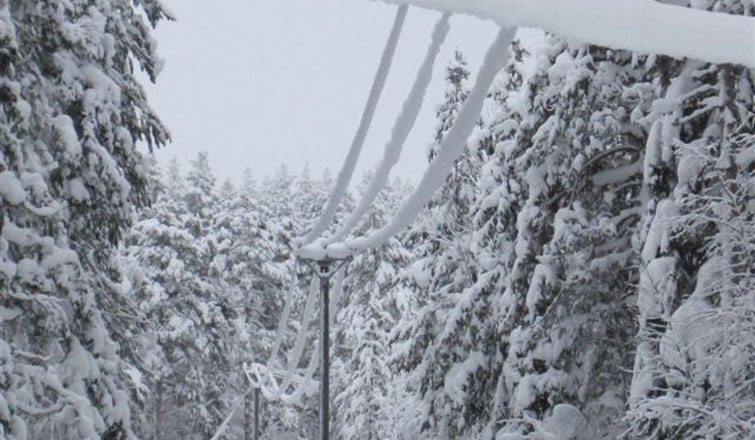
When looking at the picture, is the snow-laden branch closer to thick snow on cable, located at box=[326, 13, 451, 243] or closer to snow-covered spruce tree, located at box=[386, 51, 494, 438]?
thick snow on cable, located at box=[326, 13, 451, 243]

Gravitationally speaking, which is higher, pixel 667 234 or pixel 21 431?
pixel 667 234

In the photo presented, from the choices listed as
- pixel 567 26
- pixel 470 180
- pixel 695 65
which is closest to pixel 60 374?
pixel 695 65

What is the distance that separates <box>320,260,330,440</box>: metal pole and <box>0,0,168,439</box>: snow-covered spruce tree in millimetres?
A: 2167

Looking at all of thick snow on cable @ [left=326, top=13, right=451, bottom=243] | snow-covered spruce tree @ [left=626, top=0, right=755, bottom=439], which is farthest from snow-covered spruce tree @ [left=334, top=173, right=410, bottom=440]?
thick snow on cable @ [left=326, top=13, right=451, bottom=243]

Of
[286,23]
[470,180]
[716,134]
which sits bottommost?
[286,23]

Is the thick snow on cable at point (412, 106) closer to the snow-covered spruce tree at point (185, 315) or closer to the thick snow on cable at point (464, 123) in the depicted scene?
the thick snow on cable at point (464, 123)

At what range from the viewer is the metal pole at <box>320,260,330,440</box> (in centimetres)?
959

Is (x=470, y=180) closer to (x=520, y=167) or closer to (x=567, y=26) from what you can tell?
(x=520, y=167)

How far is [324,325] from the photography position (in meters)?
10.1

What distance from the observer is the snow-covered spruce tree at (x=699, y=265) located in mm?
6543

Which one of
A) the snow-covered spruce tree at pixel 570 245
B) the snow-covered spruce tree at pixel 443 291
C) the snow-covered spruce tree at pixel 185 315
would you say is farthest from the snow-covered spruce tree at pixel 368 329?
the snow-covered spruce tree at pixel 570 245

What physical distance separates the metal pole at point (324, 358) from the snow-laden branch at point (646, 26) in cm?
812

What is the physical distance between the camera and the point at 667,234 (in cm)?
732

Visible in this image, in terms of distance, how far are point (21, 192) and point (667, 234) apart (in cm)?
551
